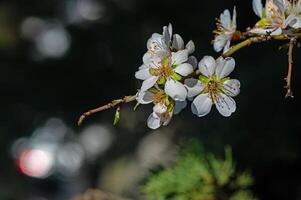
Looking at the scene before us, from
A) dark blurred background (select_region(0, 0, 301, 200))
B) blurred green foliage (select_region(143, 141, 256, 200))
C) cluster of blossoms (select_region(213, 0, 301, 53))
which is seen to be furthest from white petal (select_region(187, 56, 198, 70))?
dark blurred background (select_region(0, 0, 301, 200))

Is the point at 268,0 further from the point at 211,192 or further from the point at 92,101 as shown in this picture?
the point at 92,101

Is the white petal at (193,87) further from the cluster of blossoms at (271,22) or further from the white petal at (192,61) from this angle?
the cluster of blossoms at (271,22)

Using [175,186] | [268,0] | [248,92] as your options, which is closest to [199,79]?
[268,0]

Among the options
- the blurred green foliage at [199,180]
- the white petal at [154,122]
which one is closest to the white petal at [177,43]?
the white petal at [154,122]

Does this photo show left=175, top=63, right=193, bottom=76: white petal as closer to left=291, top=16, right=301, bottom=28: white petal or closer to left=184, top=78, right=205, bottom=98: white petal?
left=184, top=78, right=205, bottom=98: white petal

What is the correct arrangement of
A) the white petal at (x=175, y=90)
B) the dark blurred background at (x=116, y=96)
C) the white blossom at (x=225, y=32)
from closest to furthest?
the white petal at (x=175, y=90) < the white blossom at (x=225, y=32) < the dark blurred background at (x=116, y=96)

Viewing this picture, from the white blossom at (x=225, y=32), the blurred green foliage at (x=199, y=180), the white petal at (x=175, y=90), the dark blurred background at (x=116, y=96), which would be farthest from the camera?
the dark blurred background at (x=116, y=96)
